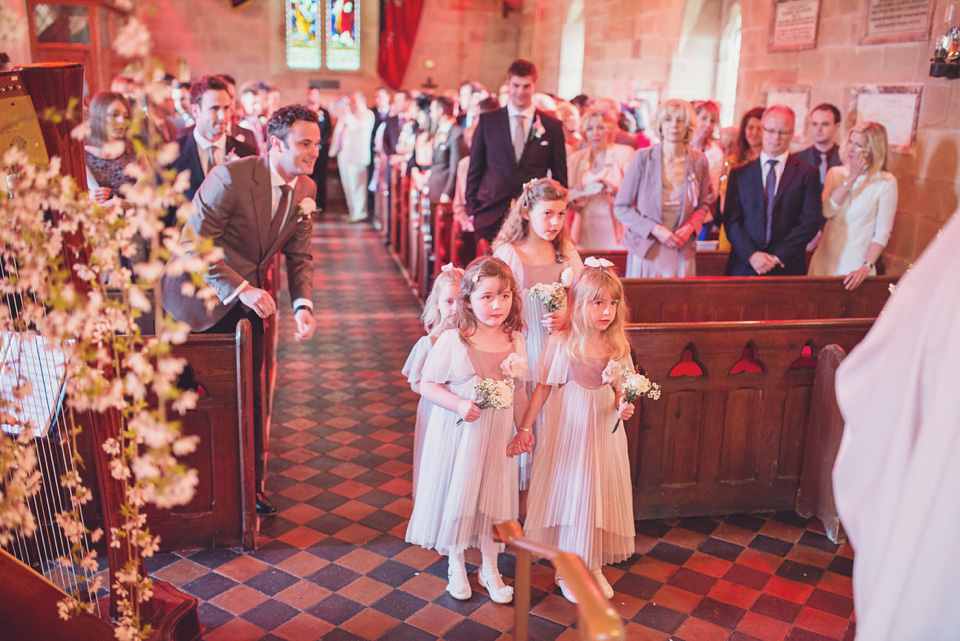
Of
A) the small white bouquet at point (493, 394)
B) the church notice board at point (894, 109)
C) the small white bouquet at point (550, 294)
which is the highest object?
the church notice board at point (894, 109)

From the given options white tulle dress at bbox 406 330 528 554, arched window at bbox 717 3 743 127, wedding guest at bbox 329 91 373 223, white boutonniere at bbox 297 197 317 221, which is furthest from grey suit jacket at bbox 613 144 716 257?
wedding guest at bbox 329 91 373 223

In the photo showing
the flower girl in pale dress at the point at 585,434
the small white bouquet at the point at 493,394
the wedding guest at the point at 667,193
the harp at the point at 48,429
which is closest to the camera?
the harp at the point at 48,429

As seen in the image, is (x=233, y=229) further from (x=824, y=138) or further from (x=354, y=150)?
(x=354, y=150)

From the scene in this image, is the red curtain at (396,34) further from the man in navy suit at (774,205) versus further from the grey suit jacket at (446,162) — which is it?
the man in navy suit at (774,205)

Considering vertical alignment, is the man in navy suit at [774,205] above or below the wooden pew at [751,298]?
above

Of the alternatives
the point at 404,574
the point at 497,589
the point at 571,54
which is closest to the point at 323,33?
the point at 571,54

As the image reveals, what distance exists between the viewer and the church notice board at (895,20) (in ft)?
18.6

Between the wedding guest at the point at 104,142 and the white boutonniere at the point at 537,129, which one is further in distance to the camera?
the white boutonniere at the point at 537,129

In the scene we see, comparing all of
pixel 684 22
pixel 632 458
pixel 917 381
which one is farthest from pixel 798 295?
pixel 684 22

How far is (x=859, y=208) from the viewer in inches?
202

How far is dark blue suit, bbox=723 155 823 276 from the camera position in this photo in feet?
16.7

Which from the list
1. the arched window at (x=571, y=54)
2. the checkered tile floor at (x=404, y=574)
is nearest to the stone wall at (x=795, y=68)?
the arched window at (x=571, y=54)

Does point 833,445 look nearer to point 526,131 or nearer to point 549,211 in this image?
point 549,211

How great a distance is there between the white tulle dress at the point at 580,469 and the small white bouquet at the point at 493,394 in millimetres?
296
